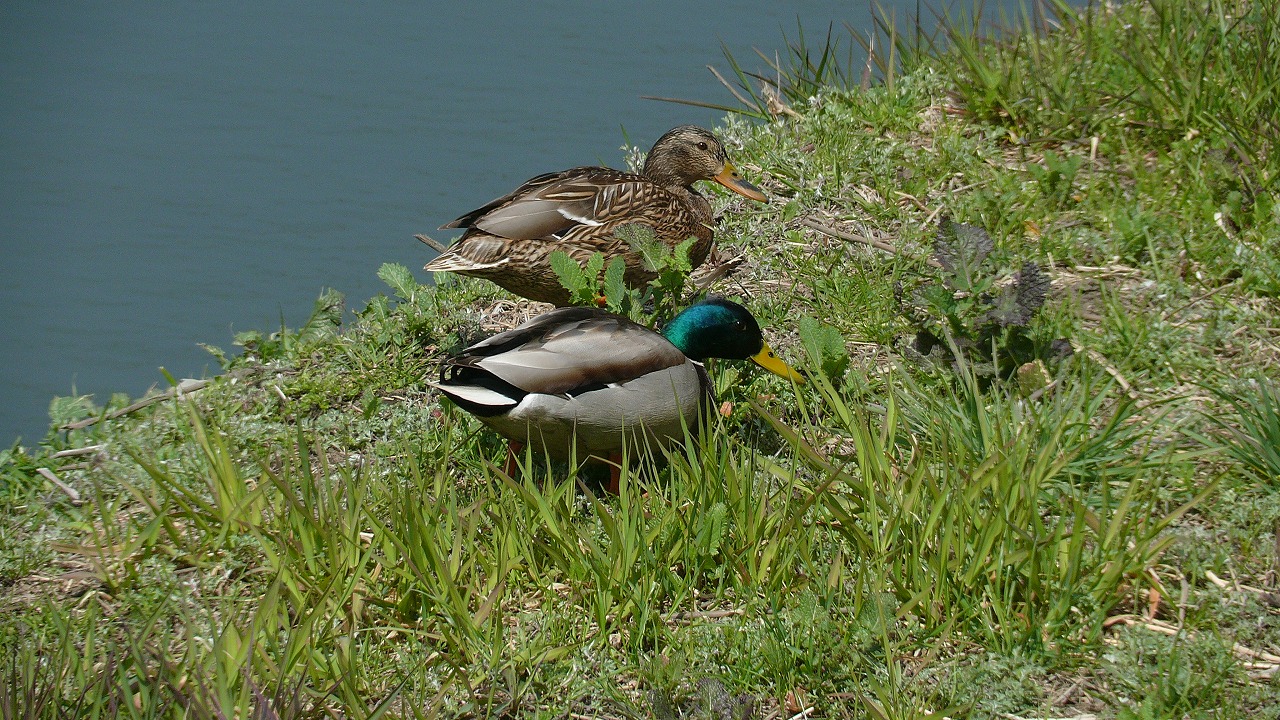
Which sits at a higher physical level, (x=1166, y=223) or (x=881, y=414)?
(x=1166, y=223)

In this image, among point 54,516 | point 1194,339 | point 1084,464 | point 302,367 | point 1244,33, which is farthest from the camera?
point 1244,33

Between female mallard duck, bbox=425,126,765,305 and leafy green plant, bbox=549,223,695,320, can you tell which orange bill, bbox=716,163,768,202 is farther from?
leafy green plant, bbox=549,223,695,320

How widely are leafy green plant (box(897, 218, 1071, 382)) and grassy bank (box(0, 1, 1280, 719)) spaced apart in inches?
0.6

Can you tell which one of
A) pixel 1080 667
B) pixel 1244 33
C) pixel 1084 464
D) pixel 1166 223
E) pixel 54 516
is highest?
pixel 1244 33

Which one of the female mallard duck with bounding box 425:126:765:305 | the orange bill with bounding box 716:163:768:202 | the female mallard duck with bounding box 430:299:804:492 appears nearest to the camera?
the female mallard duck with bounding box 430:299:804:492

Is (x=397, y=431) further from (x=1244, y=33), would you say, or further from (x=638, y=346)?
(x=1244, y=33)

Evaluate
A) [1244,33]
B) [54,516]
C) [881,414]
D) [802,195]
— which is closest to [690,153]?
[802,195]

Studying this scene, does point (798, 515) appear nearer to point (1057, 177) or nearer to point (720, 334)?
point (720, 334)

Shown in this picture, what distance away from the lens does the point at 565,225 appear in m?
4.52

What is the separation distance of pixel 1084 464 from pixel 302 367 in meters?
2.80

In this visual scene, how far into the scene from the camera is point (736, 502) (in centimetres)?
295

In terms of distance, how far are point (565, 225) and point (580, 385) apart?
1.27 metres

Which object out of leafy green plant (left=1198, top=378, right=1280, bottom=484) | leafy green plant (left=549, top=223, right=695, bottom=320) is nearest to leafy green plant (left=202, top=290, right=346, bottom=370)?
leafy green plant (left=549, top=223, right=695, bottom=320)

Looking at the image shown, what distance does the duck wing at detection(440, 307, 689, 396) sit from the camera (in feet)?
11.1
